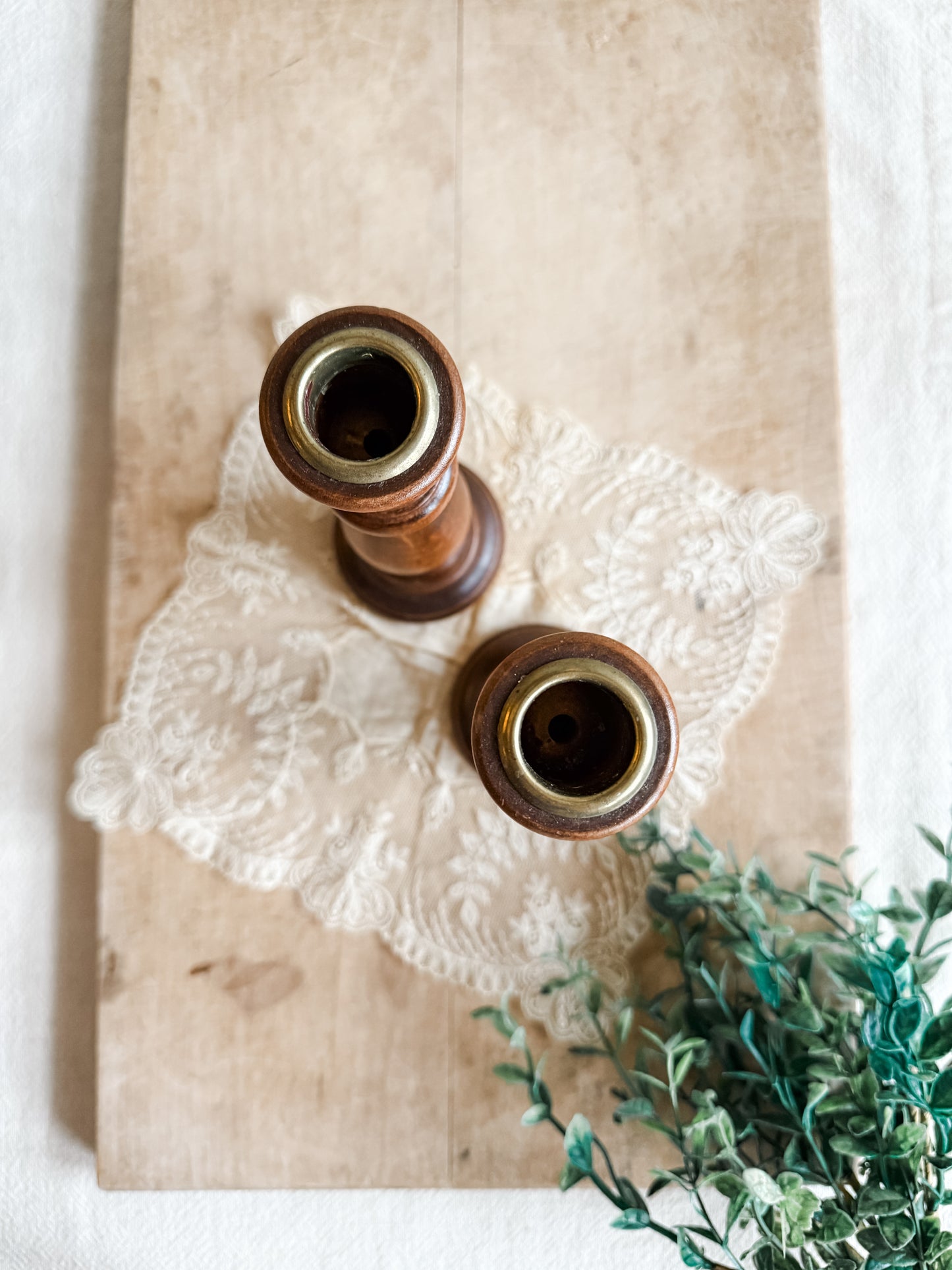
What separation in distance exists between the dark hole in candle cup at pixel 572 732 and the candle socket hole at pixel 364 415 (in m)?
0.16

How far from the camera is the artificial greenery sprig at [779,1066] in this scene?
0.48m

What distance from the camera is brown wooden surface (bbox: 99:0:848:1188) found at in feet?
2.08

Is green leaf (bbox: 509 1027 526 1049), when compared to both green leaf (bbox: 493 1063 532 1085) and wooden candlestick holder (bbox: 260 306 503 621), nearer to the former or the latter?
green leaf (bbox: 493 1063 532 1085)

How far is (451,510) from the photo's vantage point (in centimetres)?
54

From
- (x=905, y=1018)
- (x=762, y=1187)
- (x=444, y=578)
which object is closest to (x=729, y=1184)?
(x=762, y=1187)

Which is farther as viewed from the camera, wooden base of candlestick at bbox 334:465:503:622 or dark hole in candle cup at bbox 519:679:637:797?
wooden base of candlestick at bbox 334:465:503:622

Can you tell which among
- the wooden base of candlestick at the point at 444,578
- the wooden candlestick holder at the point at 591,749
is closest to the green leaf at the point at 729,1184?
the wooden candlestick holder at the point at 591,749

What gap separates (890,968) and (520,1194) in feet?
1.25

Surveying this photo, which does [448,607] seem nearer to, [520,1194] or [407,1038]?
[407,1038]

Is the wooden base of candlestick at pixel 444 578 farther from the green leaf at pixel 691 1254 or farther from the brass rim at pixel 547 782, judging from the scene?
the green leaf at pixel 691 1254

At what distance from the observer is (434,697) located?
63 centimetres

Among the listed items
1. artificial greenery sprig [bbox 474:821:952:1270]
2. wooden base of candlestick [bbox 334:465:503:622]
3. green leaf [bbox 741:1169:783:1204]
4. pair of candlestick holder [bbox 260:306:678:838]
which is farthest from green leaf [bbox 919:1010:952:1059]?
wooden base of candlestick [bbox 334:465:503:622]

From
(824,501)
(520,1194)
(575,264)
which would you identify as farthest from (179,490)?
(520,1194)

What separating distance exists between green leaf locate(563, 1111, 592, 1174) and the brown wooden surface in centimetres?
11
